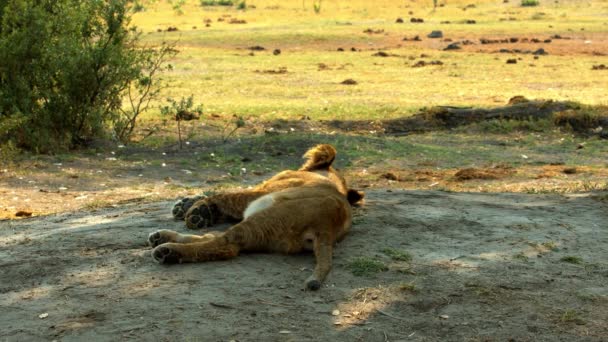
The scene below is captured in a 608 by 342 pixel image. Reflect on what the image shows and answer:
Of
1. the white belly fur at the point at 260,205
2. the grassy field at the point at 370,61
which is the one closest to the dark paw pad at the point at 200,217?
the white belly fur at the point at 260,205

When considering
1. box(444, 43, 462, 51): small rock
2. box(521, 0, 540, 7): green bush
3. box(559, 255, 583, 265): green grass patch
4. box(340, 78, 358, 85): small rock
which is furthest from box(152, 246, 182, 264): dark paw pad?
box(521, 0, 540, 7): green bush

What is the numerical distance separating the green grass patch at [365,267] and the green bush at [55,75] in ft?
22.5

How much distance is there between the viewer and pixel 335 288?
16.2ft

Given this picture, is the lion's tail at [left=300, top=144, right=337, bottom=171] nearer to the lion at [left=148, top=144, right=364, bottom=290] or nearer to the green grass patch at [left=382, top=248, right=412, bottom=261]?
the lion at [left=148, top=144, right=364, bottom=290]

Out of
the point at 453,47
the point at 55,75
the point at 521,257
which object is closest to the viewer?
the point at 521,257

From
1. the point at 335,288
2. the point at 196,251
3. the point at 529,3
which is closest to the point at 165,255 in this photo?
the point at 196,251

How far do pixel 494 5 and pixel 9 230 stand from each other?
45.9 metres

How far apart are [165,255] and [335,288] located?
3.30 feet

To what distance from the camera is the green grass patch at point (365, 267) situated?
16.9 feet

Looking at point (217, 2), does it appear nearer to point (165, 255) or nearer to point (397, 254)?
point (397, 254)

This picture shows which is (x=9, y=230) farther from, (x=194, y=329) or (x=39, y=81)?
(x=39, y=81)

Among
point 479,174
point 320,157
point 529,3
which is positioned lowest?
point 479,174

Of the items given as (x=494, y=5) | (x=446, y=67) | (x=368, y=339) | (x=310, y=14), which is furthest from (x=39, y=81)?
(x=494, y=5)

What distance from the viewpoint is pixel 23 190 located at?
365 inches
